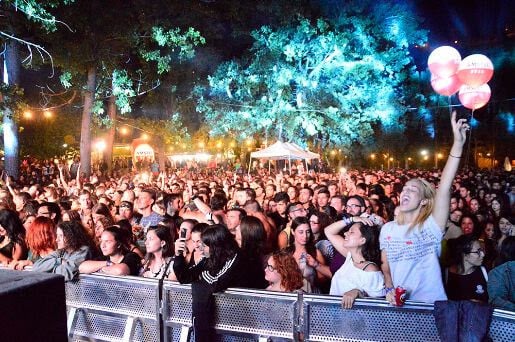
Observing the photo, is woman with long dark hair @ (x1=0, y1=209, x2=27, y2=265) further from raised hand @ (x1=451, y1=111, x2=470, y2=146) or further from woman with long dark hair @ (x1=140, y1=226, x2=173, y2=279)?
raised hand @ (x1=451, y1=111, x2=470, y2=146)

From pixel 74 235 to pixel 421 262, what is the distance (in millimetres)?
3731

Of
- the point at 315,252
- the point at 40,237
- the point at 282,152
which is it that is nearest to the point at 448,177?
the point at 315,252

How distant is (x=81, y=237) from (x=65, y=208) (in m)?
4.42

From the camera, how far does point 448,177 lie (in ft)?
12.0

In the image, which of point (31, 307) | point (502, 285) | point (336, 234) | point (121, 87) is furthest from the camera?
point (121, 87)

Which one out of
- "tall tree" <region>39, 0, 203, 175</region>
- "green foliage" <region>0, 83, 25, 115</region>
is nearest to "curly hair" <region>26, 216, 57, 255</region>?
"green foliage" <region>0, 83, 25, 115</region>

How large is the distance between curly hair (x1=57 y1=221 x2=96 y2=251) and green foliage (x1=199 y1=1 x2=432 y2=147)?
65.3 feet

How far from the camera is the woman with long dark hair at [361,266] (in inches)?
159

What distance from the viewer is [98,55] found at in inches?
736

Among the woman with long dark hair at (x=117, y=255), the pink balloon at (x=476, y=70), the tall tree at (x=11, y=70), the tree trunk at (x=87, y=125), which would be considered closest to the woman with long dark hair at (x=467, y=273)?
the woman with long dark hair at (x=117, y=255)

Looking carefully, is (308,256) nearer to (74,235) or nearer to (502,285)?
(502,285)

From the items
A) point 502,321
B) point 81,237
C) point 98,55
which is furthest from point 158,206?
point 98,55

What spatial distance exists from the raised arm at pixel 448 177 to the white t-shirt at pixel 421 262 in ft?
0.24

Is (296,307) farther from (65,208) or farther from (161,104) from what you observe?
(161,104)
